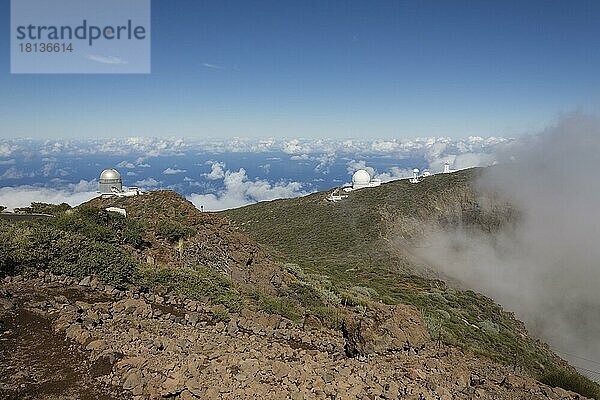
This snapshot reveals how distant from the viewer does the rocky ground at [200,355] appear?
6355mm

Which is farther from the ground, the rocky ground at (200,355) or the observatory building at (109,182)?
the observatory building at (109,182)

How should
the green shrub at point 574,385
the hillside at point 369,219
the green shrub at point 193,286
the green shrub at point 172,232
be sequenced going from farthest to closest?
1. the hillside at point 369,219
2. the green shrub at point 172,232
3. the green shrub at point 193,286
4. the green shrub at point 574,385

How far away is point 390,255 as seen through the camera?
3847 centimetres

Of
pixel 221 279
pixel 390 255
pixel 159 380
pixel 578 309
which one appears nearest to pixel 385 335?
pixel 159 380

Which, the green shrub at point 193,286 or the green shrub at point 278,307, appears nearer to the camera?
the green shrub at point 193,286

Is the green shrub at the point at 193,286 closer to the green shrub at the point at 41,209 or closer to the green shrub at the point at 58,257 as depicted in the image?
the green shrub at the point at 58,257

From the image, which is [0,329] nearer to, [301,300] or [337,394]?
[337,394]

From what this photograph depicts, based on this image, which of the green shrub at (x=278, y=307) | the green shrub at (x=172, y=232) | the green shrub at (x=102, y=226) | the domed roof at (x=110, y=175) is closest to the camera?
the green shrub at (x=278, y=307)

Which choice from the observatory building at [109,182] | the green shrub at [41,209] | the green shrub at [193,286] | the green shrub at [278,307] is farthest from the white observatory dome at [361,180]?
the green shrub at [193,286]

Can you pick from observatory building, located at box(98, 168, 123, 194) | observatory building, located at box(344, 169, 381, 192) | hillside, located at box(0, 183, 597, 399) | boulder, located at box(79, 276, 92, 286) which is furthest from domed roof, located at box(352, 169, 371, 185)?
boulder, located at box(79, 276, 92, 286)

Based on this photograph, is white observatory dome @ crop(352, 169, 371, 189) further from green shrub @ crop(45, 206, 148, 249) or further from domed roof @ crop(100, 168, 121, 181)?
green shrub @ crop(45, 206, 148, 249)

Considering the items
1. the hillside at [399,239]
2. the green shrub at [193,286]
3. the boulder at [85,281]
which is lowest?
the hillside at [399,239]

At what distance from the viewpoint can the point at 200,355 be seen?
720 cm

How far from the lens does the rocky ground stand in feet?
20.9
